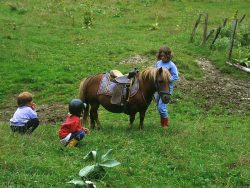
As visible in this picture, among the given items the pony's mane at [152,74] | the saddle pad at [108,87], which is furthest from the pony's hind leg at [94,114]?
the pony's mane at [152,74]

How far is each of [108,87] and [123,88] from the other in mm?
396

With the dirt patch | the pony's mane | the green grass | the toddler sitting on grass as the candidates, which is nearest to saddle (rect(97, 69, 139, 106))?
the pony's mane

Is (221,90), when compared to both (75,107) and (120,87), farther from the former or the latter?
(75,107)

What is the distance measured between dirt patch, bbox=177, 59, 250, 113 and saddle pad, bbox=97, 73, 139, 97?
492 cm

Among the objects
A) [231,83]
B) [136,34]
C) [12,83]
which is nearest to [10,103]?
[12,83]

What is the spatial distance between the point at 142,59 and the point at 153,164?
478 inches

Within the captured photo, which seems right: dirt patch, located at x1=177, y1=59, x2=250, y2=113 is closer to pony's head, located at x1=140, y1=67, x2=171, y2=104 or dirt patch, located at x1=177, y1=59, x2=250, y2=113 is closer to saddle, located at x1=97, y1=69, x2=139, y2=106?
saddle, located at x1=97, y1=69, x2=139, y2=106

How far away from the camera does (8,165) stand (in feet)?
26.3

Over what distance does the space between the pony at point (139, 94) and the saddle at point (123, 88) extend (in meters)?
0.10

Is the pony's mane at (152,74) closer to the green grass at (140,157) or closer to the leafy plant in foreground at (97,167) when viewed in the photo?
the green grass at (140,157)

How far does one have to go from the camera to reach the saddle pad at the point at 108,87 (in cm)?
1136

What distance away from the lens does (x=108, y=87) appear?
1155 cm

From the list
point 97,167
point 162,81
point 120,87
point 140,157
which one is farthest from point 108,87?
point 97,167

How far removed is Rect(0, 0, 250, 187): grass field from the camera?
28.0 feet
